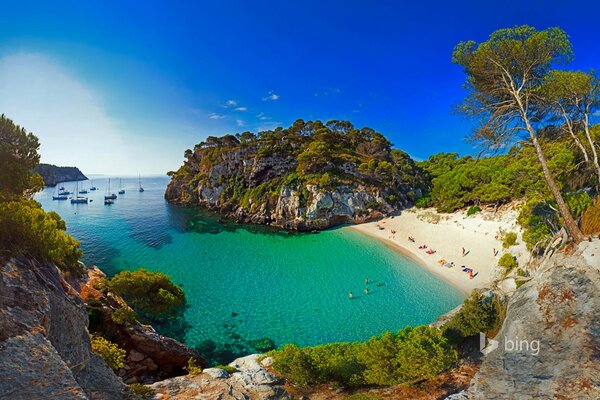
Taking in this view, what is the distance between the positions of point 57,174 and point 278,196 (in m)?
156

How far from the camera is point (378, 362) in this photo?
892 centimetres

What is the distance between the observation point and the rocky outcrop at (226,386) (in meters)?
8.97

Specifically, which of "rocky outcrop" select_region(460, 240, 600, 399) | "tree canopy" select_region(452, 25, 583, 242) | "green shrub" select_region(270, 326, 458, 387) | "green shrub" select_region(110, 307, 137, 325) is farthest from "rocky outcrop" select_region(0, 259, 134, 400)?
"tree canopy" select_region(452, 25, 583, 242)

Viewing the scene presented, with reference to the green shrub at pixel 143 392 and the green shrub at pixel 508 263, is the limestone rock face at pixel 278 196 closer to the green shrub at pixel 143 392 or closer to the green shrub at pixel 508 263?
the green shrub at pixel 508 263

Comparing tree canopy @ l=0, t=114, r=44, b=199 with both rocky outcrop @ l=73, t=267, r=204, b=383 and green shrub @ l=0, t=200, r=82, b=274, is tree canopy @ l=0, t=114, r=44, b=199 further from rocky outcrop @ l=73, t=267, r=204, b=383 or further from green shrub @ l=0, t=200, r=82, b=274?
rocky outcrop @ l=73, t=267, r=204, b=383

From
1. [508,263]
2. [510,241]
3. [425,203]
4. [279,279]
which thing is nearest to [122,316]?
[279,279]

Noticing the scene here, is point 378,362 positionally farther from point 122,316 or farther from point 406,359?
point 122,316

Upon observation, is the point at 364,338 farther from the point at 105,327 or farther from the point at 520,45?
the point at 520,45

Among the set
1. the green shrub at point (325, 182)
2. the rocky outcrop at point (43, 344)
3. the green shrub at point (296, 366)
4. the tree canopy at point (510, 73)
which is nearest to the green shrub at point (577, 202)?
the tree canopy at point (510, 73)

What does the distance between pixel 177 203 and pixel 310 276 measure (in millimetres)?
49066

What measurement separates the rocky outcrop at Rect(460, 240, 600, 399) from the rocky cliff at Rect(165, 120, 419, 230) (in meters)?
29.8

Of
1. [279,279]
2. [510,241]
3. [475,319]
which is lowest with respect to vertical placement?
[279,279]

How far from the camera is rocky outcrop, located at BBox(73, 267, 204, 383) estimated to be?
1174 cm

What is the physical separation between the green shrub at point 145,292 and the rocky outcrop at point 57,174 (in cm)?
13622
